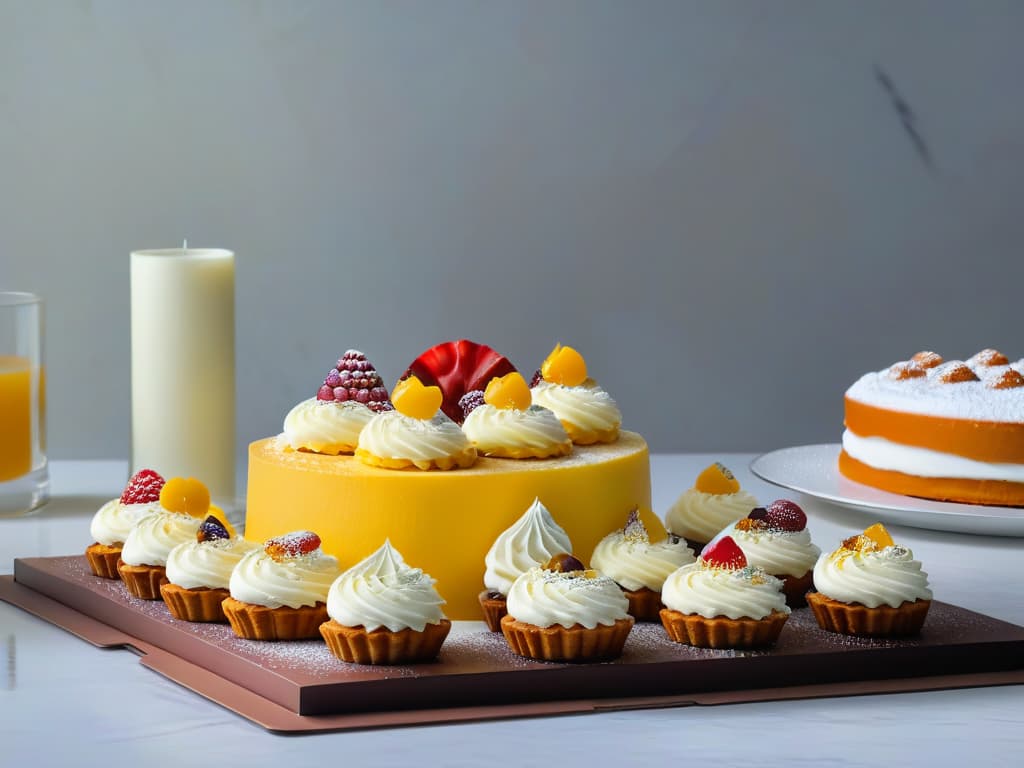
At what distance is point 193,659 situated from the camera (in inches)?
67.7

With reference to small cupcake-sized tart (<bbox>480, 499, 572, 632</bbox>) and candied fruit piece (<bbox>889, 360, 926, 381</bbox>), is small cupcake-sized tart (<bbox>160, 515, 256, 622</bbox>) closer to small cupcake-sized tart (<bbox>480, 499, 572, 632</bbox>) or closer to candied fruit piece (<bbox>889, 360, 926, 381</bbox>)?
small cupcake-sized tart (<bbox>480, 499, 572, 632</bbox>)

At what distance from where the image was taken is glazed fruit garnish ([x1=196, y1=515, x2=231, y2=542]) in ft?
6.11

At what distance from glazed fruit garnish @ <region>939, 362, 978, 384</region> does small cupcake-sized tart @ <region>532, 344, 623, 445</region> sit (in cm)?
77

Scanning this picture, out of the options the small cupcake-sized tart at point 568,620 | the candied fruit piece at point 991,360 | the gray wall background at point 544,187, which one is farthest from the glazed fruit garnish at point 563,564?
the gray wall background at point 544,187

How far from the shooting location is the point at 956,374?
2688 mm

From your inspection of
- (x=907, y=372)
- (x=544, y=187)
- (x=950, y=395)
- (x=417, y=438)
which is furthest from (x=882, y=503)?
(x=544, y=187)

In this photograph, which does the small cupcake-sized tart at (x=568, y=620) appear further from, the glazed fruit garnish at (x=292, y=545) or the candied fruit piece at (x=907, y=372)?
the candied fruit piece at (x=907, y=372)

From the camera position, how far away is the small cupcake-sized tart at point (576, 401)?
7.01ft

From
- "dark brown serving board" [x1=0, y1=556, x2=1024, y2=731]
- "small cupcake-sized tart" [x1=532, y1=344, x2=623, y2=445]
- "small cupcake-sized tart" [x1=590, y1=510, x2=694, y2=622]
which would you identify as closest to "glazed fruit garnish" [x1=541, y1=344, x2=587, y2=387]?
"small cupcake-sized tart" [x1=532, y1=344, x2=623, y2=445]

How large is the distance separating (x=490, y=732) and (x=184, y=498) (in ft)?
2.25

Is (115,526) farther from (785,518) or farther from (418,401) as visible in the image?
(785,518)

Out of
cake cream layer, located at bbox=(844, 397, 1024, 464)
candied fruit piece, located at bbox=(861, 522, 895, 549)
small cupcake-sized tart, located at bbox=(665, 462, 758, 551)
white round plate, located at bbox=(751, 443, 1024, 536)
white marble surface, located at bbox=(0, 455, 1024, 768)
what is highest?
cake cream layer, located at bbox=(844, 397, 1024, 464)

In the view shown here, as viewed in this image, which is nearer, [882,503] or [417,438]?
[417,438]

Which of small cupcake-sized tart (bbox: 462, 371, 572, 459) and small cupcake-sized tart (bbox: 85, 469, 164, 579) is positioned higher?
small cupcake-sized tart (bbox: 462, 371, 572, 459)
